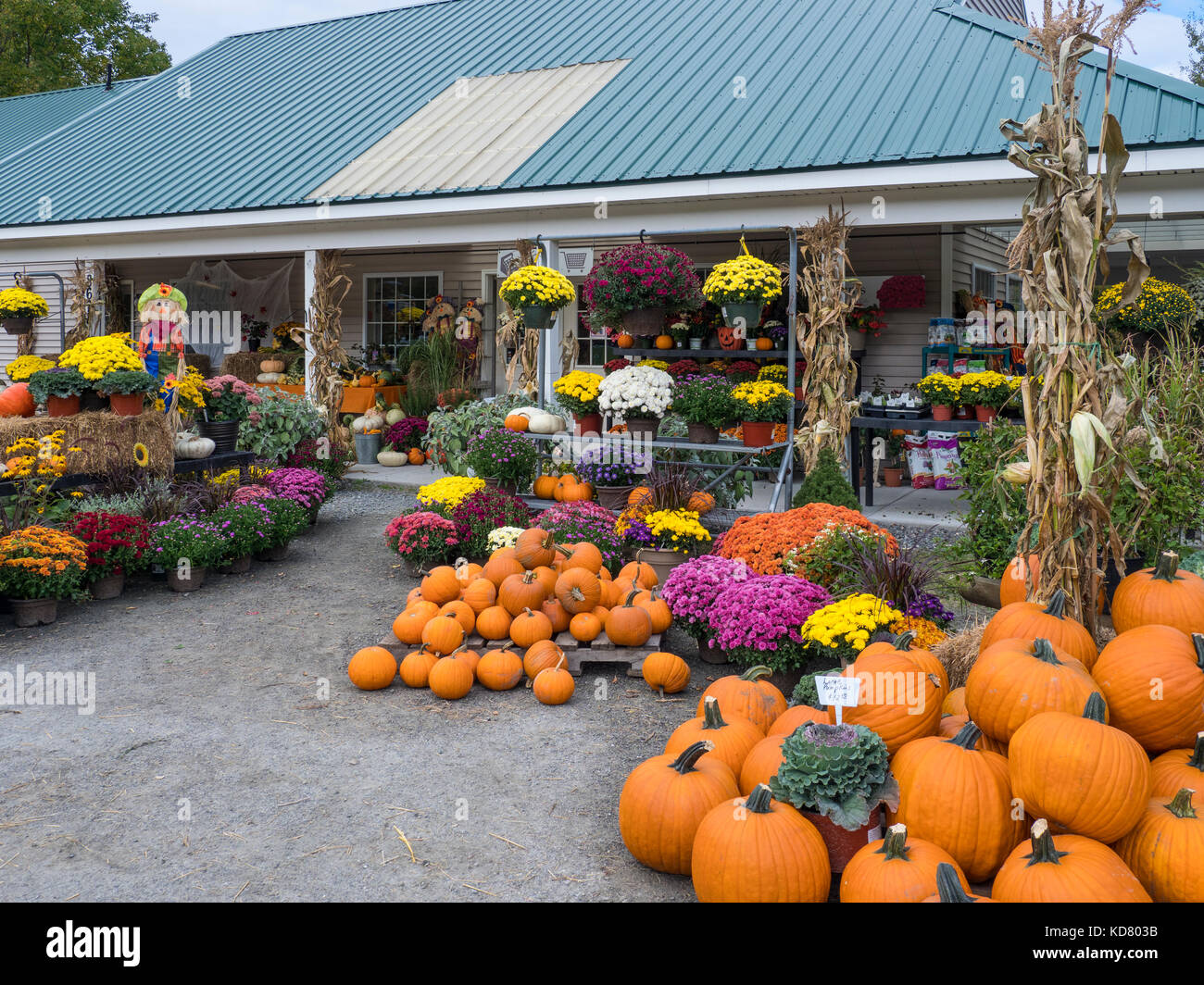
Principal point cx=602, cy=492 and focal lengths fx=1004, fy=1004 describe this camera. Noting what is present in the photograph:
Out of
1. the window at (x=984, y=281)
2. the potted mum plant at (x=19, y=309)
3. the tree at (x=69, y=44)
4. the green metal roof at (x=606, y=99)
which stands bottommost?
the potted mum plant at (x=19, y=309)

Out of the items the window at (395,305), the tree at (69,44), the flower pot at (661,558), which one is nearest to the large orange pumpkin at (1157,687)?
the flower pot at (661,558)

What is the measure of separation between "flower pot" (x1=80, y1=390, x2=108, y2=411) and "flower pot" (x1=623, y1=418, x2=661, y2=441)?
391 cm

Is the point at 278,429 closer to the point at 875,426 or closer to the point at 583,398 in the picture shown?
the point at 583,398

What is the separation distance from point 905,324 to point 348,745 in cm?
927

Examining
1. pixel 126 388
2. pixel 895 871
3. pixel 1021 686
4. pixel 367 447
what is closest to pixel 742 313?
pixel 126 388

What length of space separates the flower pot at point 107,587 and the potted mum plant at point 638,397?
12.0 feet

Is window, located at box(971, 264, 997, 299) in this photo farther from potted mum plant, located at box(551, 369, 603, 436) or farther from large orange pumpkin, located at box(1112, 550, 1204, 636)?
large orange pumpkin, located at box(1112, 550, 1204, 636)

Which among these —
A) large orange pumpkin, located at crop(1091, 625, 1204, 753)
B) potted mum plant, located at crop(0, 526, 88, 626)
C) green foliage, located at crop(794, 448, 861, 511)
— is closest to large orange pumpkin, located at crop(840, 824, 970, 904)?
large orange pumpkin, located at crop(1091, 625, 1204, 753)

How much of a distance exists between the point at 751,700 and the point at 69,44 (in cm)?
3783

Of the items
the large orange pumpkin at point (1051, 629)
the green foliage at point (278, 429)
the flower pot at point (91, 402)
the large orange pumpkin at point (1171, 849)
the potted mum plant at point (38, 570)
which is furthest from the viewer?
the green foliage at point (278, 429)

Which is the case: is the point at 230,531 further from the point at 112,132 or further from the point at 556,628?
the point at 112,132

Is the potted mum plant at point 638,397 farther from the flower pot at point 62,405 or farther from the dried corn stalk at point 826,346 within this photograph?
the flower pot at point 62,405

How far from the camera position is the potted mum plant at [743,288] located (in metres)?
7.69

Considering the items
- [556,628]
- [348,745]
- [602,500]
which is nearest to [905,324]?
[602,500]
